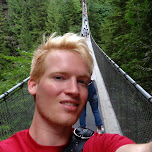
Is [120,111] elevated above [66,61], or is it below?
below

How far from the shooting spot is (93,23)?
37062 millimetres

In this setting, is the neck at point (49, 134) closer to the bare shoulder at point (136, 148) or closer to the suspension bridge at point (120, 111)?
the bare shoulder at point (136, 148)

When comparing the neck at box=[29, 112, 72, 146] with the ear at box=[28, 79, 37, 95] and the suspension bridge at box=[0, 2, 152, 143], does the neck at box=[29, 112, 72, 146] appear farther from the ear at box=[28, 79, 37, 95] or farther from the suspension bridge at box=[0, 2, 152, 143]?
the suspension bridge at box=[0, 2, 152, 143]

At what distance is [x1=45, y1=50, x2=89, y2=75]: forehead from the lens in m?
1.04

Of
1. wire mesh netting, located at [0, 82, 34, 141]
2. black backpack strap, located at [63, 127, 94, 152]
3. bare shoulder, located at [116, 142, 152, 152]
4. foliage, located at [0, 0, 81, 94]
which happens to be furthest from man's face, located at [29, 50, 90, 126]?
foliage, located at [0, 0, 81, 94]

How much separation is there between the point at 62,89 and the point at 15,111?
177 centimetres

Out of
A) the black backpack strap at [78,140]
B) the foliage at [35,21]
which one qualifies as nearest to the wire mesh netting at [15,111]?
the black backpack strap at [78,140]

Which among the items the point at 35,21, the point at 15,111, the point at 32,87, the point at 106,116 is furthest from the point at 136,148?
the point at 35,21

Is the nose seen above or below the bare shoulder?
above

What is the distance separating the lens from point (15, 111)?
2461 mm

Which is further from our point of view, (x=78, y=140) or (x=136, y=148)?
(x=78, y=140)

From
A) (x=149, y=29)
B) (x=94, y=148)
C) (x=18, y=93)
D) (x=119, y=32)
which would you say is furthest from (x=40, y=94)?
(x=119, y=32)

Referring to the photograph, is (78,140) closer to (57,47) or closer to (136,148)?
(136,148)

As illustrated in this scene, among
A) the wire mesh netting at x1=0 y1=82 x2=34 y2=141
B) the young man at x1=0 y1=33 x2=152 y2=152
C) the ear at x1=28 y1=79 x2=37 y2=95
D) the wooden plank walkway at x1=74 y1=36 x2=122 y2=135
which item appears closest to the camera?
the young man at x1=0 y1=33 x2=152 y2=152
